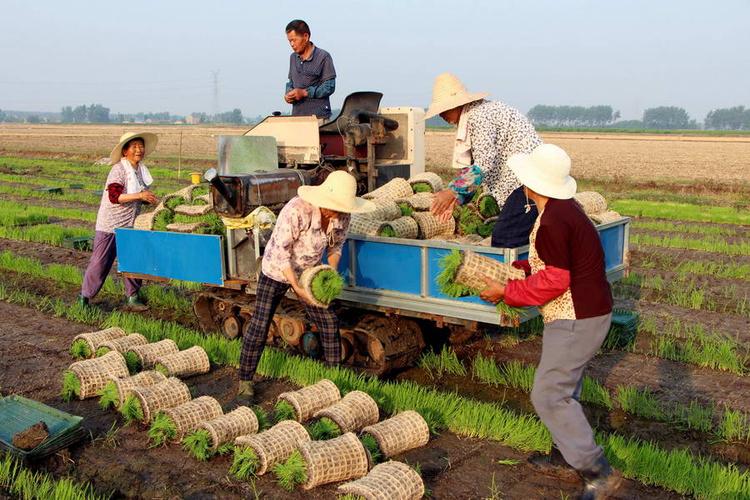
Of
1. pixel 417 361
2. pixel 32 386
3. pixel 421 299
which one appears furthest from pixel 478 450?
pixel 32 386

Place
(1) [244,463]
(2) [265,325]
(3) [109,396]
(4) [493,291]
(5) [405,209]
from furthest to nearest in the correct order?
(5) [405,209]
(2) [265,325]
(3) [109,396]
(1) [244,463]
(4) [493,291]

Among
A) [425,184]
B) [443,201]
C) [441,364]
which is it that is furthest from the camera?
[425,184]

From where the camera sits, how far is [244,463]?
176 inches

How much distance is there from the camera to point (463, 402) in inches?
213

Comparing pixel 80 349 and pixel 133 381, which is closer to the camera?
pixel 133 381

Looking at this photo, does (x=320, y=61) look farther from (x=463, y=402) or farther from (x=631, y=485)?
(x=631, y=485)

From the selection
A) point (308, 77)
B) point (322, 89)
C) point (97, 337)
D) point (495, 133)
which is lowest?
point (97, 337)

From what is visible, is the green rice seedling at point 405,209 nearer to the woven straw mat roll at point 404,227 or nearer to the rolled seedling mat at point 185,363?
the woven straw mat roll at point 404,227

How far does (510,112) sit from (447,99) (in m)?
0.51

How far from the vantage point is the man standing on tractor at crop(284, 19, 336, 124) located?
8.09 meters

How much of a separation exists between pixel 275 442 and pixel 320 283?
4.01 ft

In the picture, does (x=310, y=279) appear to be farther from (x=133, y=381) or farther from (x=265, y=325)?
(x=133, y=381)

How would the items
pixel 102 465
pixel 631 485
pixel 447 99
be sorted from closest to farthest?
1. pixel 631 485
2. pixel 102 465
3. pixel 447 99

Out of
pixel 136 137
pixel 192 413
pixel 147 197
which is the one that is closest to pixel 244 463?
pixel 192 413
